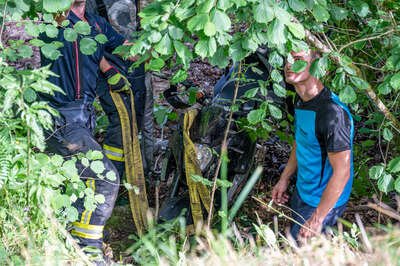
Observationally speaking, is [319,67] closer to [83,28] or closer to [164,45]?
[164,45]

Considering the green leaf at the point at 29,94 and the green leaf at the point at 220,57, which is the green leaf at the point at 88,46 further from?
the green leaf at the point at 220,57

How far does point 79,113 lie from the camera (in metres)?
4.74

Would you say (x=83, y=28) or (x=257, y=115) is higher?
(x=83, y=28)

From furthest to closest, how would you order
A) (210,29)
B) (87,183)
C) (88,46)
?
(87,183)
(88,46)
(210,29)

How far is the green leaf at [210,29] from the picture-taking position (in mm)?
2865

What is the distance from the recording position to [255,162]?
6.07m

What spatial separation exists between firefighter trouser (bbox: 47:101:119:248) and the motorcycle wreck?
68 centimetres

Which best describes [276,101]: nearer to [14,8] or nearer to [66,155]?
[66,155]

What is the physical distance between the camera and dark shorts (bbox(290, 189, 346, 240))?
167 inches

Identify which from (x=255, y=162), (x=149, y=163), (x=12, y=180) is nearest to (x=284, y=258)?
(x=12, y=180)

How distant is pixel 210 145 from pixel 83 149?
1205 mm

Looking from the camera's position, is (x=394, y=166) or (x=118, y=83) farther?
(x=118, y=83)

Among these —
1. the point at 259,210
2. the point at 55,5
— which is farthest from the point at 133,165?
the point at 55,5

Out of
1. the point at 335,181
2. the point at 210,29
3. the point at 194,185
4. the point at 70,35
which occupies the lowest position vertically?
the point at 194,185
